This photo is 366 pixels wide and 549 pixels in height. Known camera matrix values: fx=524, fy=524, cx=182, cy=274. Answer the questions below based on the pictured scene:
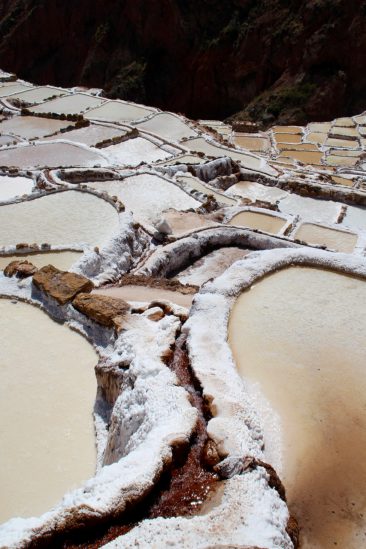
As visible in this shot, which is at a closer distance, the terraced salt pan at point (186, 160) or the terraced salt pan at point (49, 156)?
the terraced salt pan at point (49, 156)

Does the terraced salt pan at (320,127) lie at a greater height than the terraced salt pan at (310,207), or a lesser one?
greater

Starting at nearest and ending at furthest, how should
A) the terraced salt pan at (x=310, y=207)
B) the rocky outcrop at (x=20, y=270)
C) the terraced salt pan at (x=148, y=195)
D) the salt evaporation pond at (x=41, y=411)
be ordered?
the salt evaporation pond at (x=41, y=411) < the rocky outcrop at (x=20, y=270) < the terraced salt pan at (x=148, y=195) < the terraced salt pan at (x=310, y=207)

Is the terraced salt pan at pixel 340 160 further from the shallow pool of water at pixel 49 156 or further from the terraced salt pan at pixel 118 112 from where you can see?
the shallow pool of water at pixel 49 156

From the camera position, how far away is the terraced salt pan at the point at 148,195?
44.2 feet

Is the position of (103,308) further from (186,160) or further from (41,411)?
(186,160)

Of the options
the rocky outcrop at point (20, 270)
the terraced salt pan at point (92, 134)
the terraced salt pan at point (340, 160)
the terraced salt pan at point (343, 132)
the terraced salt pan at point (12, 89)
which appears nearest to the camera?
the rocky outcrop at point (20, 270)

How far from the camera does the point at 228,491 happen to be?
470cm

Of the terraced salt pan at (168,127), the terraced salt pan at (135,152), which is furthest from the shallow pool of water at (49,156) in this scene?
the terraced salt pan at (168,127)

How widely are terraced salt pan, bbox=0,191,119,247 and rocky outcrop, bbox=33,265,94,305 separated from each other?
84.6 inches

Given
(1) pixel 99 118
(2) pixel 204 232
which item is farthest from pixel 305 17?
(2) pixel 204 232

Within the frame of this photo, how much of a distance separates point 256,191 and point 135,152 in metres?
5.01

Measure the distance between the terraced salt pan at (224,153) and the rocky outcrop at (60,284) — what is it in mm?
12609

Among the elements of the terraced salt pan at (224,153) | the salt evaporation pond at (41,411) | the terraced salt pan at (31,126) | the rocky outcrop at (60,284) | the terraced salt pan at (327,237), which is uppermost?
the terraced salt pan at (224,153)

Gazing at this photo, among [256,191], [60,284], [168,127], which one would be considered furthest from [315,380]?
[168,127]
